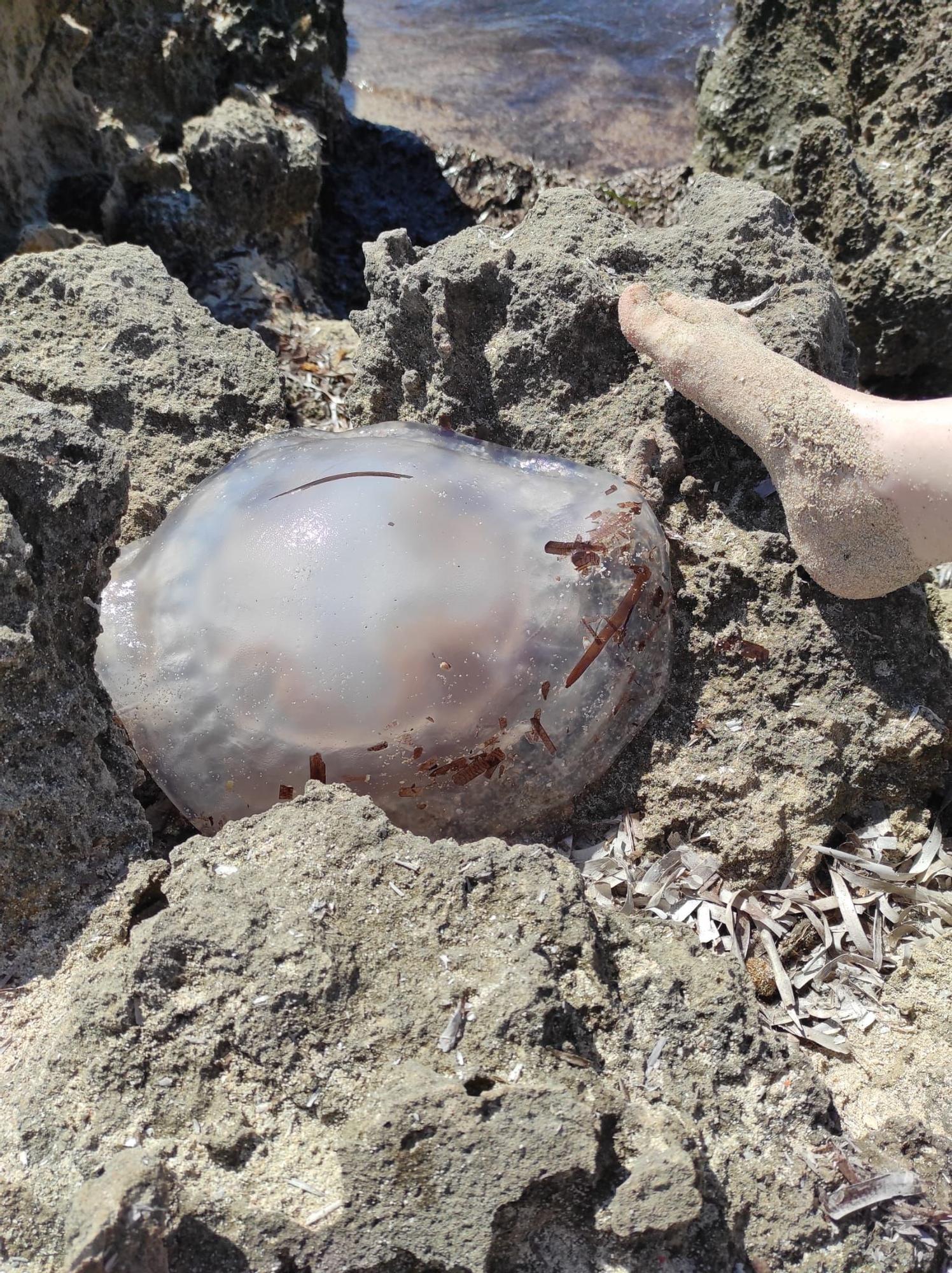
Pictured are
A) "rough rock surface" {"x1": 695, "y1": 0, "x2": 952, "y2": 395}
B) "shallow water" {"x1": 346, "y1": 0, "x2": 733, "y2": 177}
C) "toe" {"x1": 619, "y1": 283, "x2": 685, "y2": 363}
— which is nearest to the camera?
"toe" {"x1": 619, "y1": 283, "x2": 685, "y2": 363}

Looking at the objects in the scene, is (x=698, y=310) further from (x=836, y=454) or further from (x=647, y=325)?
(x=836, y=454)

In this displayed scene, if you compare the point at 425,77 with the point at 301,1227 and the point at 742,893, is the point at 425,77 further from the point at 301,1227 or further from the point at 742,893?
the point at 301,1227

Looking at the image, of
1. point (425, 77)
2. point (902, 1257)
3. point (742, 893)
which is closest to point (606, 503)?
point (742, 893)

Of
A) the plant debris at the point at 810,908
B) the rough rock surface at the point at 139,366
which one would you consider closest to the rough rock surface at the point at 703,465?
the plant debris at the point at 810,908

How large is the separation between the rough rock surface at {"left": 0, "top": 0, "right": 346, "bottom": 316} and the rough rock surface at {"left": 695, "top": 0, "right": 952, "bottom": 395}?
1.70 m

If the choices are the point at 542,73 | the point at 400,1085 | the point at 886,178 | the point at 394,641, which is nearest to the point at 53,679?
the point at 394,641

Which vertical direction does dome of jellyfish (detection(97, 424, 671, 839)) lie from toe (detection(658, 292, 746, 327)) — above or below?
below

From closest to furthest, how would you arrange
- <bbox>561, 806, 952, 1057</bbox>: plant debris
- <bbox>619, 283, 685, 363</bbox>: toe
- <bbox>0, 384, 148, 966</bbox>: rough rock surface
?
1. <bbox>0, 384, 148, 966</bbox>: rough rock surface
2. <bbox>561, 806, 952, 1057</bbox>: plant debris
3. <bbox>619, 283, 685, 363</bbox>: toe

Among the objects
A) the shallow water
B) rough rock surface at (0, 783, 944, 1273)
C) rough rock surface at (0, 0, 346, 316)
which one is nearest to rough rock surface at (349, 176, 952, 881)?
rough rock surface at (0, 783, 944, 1273)

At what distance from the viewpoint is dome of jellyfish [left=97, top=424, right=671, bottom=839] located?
5.94 ft

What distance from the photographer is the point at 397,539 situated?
186cm

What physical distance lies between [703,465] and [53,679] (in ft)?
4.46

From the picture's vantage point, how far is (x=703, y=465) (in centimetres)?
215

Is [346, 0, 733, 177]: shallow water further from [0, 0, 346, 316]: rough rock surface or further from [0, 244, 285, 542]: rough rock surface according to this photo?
Answer: [0, 244, 285, 542]: rough rock surface
